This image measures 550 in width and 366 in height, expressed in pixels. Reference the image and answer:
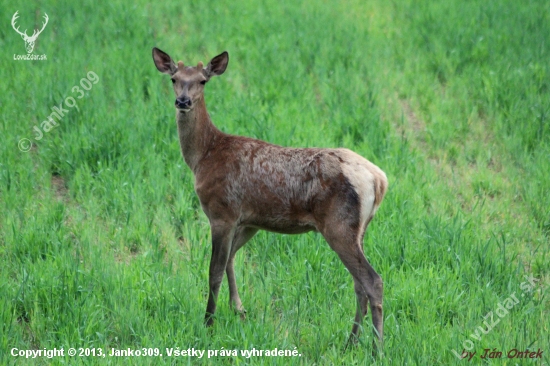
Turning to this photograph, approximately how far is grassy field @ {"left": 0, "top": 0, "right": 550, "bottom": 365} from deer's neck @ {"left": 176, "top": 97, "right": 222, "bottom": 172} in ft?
3.87

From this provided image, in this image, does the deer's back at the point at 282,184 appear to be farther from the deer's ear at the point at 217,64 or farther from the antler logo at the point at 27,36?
the antler logo at the point at 27,36

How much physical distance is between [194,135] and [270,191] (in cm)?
113

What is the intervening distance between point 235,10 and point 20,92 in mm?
4795

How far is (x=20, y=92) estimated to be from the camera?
1055 centimetres

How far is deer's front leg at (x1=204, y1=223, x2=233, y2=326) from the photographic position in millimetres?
6801

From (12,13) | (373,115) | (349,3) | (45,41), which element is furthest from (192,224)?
(349,3)

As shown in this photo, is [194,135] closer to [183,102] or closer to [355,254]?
[183,102]

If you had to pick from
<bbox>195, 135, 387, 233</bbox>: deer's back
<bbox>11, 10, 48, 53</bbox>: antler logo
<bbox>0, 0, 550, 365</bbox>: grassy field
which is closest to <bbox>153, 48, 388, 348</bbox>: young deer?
<bbox>195, 135, 387, 233</bbox>: deer's back

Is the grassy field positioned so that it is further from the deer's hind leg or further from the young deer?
the young deer

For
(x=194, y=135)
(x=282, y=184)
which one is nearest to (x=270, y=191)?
(x=282, y=184)

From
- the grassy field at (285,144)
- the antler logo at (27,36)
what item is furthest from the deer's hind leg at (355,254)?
the antler logo at (27,36)

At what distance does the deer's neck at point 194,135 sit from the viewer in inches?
289

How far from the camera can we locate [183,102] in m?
6.83

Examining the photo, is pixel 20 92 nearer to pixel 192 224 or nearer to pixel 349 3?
pixel 192 224
